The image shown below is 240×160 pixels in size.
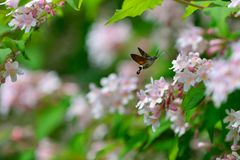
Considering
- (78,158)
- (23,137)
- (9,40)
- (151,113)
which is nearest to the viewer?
(9,40)

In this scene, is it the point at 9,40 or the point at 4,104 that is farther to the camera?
the point at 4,104

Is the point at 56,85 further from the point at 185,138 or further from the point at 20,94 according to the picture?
the point at 185,138

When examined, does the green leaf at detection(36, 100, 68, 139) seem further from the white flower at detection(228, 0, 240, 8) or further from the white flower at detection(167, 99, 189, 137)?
the white flower at detection(228, 0, 240, 8)

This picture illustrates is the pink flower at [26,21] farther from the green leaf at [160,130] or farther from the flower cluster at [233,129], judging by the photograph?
the green leaf at [160,130]

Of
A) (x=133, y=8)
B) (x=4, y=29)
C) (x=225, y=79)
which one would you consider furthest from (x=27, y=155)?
(x=225, y=79)

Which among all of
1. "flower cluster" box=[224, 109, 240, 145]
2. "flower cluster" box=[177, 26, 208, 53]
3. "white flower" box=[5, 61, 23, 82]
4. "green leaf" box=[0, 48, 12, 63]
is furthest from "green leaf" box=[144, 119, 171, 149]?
"green leaf" box=[0, 48, 12, 63]

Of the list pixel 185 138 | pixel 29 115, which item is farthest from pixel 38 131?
pixel 185 138

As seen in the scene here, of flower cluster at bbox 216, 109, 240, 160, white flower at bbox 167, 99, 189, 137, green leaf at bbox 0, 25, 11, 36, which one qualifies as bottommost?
white flower at bbox 167, 99, 189, 137

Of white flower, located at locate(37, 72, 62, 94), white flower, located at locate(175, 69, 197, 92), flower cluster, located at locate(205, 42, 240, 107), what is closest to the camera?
flower cluster, located at locate(205, 42, 240, 107)
